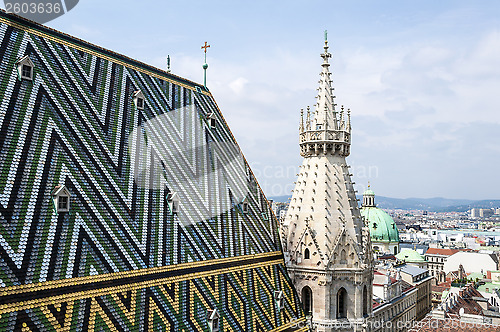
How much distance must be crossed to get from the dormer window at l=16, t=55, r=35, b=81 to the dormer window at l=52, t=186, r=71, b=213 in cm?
368

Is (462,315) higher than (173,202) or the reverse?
the reverse

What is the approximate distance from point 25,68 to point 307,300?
15.3 meters

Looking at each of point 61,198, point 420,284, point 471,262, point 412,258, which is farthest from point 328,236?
point 471,262

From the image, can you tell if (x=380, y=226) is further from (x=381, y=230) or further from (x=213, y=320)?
(x=213, y=320)

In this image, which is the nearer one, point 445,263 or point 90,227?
point 90,227

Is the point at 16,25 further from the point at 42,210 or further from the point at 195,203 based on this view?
the point at 195,203

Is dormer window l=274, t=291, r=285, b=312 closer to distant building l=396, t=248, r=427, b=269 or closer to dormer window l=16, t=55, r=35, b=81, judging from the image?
dormer window l=16, t=55, r=35, b=81

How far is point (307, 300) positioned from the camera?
889 inches

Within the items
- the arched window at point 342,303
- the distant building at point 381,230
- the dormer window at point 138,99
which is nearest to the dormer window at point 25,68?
the dormer window at point 138,99

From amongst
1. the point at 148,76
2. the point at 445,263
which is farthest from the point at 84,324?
the point at 445,263

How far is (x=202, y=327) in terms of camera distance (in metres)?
15.6

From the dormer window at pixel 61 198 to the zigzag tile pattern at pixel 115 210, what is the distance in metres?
0.14

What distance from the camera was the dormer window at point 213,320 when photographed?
51.9ft

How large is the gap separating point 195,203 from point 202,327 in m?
5.00
